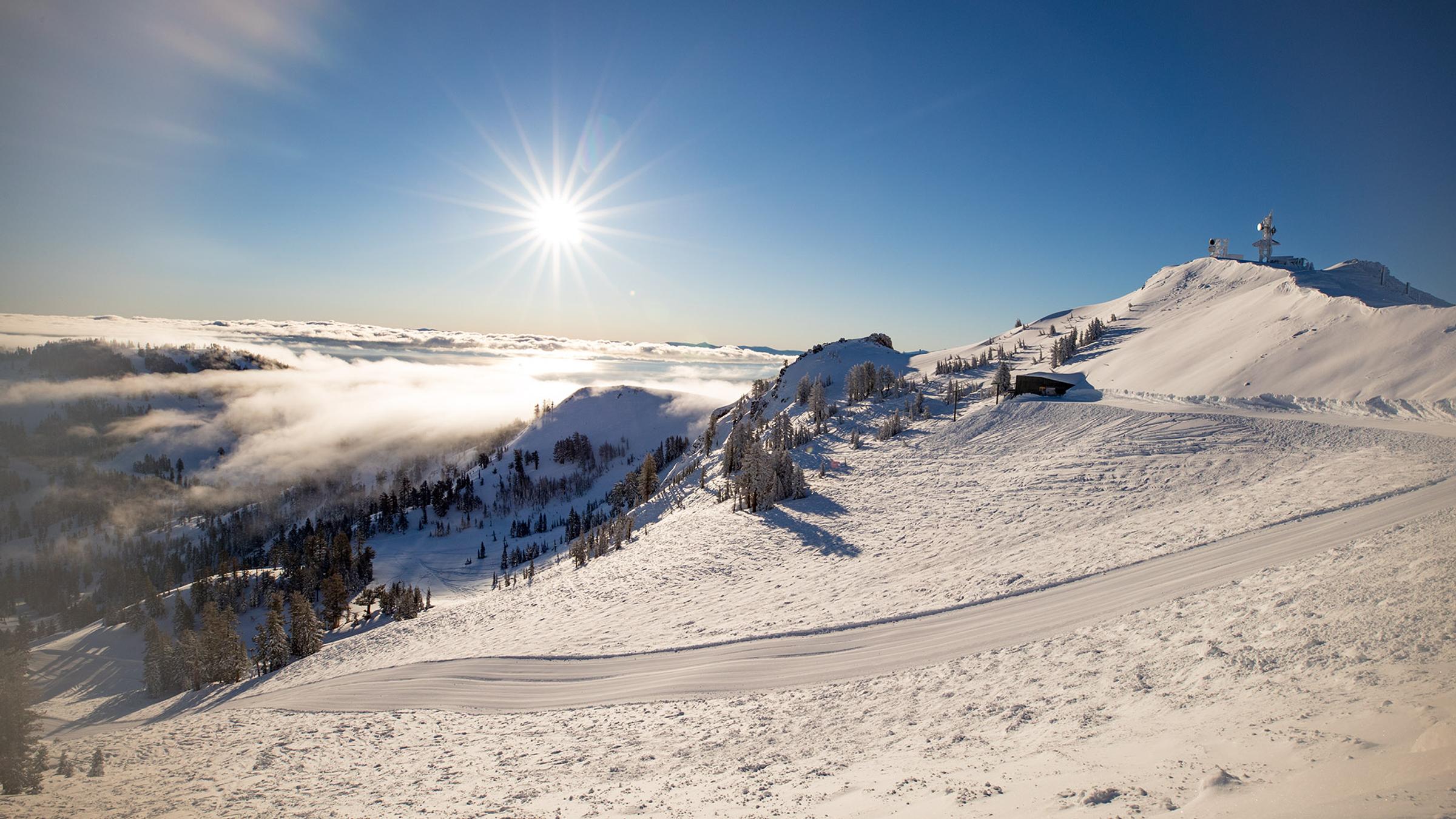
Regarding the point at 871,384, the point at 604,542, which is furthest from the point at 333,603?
the point at 871,384

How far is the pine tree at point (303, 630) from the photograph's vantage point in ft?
166

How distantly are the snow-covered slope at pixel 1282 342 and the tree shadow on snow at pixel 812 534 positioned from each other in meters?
33.0

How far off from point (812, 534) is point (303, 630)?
54.7m

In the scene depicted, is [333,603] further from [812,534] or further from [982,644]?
[982,644]

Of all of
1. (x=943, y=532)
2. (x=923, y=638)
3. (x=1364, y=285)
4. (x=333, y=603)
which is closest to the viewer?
(x=923, y=638)

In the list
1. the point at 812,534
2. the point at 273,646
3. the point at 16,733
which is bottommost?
the point at 273,646

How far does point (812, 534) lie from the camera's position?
1244 inches

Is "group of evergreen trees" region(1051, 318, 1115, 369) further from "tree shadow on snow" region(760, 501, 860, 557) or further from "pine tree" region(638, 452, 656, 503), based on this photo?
"pine tree" region(638, 452, 656, 503)

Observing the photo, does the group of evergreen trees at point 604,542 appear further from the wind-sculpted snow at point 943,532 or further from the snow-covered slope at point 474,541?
the snow-covered slope at point 474,541

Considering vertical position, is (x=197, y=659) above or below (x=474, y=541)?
above

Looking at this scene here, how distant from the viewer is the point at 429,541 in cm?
12581

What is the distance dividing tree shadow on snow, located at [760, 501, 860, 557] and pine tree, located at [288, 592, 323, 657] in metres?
49.6

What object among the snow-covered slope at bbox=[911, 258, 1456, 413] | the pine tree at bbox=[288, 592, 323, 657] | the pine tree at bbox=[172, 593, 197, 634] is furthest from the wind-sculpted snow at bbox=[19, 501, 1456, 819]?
the pine tree at bbox=[172, 593, 197, 634]

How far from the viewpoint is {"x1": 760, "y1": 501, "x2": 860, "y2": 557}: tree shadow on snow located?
92.5 feet
